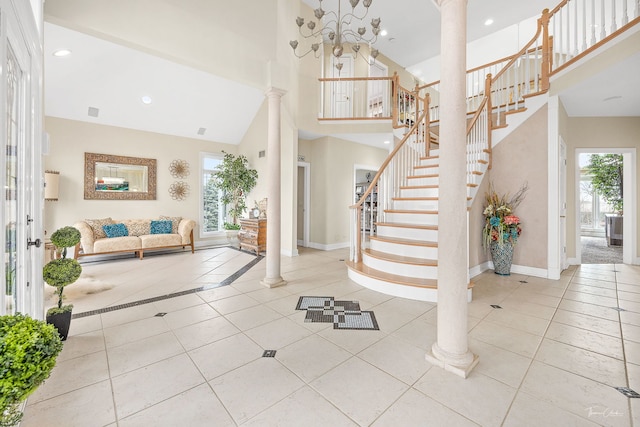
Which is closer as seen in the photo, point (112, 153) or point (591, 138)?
point (591, 138)

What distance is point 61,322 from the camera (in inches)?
89.5

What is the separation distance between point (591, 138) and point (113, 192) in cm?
938

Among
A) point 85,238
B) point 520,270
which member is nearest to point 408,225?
point 520,270

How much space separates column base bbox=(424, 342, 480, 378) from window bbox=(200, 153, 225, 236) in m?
6.50

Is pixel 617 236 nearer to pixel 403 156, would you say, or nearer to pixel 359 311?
pixel 403 156

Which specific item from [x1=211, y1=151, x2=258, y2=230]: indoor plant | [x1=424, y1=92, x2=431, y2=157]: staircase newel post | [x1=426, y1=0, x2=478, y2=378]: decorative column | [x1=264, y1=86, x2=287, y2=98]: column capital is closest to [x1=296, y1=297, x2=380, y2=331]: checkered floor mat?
[x1=426, y1=0, x2=478, y2=378]: decorative column

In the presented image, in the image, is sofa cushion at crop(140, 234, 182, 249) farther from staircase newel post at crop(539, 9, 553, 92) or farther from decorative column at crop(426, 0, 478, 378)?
staircase newel post at crop(539, 9, 553, 92)

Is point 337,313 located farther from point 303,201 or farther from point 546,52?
point 546,52

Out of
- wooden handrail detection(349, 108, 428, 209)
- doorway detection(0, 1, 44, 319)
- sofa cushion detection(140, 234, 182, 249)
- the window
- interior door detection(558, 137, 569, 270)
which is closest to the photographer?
doorway detection(0, 1, 44, 319)

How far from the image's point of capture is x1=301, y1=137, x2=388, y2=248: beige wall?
657 centimetres

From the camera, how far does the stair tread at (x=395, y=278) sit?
3230 mm

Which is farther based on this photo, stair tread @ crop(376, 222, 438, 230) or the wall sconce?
the wall sconce

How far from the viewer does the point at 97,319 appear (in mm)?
2740

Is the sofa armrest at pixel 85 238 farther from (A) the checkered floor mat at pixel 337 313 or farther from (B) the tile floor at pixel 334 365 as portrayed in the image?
(A) the checkered floor mat at pixel 337 313
